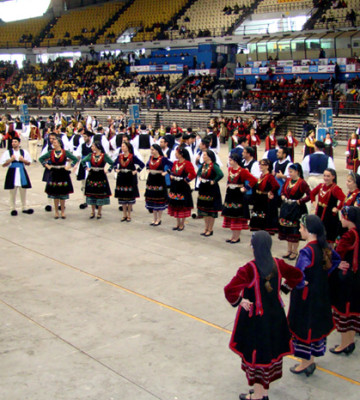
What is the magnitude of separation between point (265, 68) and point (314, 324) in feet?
102

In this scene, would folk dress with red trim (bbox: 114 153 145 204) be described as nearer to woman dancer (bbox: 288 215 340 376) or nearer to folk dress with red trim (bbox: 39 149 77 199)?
folk dress with red trim (bbox: 39 149 77 199)

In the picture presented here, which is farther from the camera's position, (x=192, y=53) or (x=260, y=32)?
(x=192, y=53)

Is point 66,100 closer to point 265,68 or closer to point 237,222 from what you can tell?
point 265,68

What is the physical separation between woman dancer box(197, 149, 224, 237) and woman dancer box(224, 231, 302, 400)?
4.96 m

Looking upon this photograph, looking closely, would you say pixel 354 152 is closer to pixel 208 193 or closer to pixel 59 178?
pixel 208 193

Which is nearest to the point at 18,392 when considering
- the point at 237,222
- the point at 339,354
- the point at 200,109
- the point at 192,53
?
the point at 339,354

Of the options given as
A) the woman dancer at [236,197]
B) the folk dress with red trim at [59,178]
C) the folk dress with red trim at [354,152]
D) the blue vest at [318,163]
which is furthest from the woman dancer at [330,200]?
the folk dress with red trim at [354,152]

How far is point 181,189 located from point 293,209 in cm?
247

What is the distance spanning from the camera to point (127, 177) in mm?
10250

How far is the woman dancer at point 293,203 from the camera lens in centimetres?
769

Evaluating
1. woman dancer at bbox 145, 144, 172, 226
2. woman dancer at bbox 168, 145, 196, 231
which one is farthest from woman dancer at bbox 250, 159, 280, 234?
woman dancer at bbox 145, 144, 172, 226

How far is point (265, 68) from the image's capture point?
3381 centimetres

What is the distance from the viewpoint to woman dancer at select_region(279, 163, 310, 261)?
7688 mm

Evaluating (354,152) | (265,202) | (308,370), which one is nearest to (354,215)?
(308,370)
